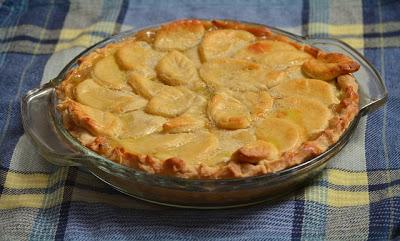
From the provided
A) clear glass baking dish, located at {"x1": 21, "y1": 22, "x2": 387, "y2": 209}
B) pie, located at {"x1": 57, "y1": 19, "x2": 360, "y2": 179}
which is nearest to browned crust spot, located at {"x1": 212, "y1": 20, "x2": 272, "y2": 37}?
pie, located at {"x1": 57, "y1": 19, "x2": 360, "y2": 179}

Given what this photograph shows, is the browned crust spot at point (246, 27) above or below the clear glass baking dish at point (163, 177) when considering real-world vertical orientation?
above

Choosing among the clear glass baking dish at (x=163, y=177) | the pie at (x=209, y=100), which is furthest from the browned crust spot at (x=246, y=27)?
the clear glass baking dish at (x=163, y=177)

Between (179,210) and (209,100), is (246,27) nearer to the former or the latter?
(209,100)

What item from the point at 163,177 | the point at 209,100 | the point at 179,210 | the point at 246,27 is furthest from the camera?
the point at 246,27

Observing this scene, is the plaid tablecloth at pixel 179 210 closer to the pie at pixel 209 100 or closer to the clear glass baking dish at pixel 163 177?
the clear glass baking dish at pixel 163 177

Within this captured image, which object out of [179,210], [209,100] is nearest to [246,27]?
[209,100]
